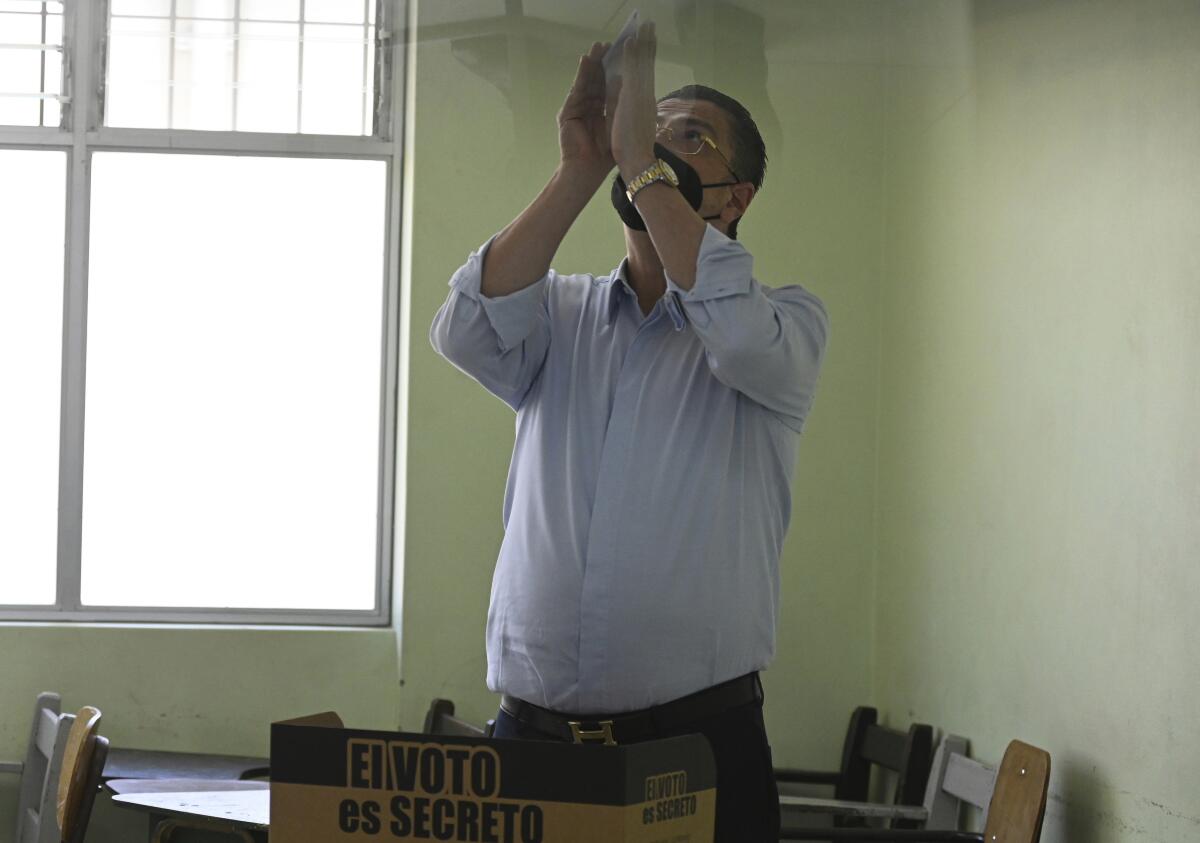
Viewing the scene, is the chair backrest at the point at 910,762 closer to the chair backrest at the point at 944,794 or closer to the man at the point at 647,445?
the chair backrest at the point at 944,794

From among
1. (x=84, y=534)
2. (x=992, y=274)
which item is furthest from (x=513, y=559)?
(x=84, y=534)

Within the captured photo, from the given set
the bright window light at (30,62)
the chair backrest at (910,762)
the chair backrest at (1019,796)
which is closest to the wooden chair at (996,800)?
the chair backrest at (1019,796)

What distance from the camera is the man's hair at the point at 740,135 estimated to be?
1.29 metres

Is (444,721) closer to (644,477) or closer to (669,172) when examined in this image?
(644,477)

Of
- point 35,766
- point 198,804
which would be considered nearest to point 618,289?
point 198,804

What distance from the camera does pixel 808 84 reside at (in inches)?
60.6

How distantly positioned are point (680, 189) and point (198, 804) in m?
1.53

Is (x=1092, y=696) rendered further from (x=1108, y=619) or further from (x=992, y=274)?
(x=992, y=274)

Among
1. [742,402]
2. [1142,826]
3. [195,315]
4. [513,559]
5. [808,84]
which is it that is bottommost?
[1142,826]

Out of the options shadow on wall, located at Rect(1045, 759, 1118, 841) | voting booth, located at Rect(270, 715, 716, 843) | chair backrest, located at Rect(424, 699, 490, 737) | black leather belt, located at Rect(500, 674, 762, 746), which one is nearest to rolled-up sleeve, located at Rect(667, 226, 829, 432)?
black leather belt, located at Rect(500, 674, 762, 746)

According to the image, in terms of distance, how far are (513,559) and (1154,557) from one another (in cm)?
107

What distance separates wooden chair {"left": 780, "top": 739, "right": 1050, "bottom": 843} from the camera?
6.96 ft

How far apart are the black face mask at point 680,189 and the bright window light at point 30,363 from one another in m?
2.18

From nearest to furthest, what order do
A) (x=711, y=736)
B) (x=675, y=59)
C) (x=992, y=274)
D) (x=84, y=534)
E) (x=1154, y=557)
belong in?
(x=711, y=736) → (x=675, y=59) → (x=1154, y=557) → (x=992, y=274) → (x=84, y=534)
